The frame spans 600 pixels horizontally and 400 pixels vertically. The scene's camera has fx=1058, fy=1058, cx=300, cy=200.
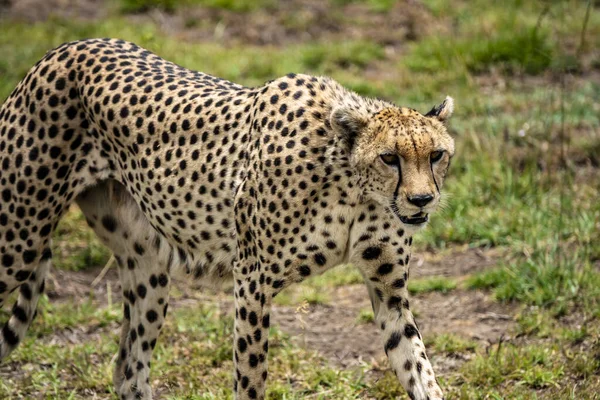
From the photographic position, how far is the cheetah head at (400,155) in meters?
3.44

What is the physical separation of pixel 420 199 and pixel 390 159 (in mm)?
210

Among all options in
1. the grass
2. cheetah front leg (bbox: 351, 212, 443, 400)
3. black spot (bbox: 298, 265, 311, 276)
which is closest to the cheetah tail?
black spot (bbox: 298, 265, 311, 276)

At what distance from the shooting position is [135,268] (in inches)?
178

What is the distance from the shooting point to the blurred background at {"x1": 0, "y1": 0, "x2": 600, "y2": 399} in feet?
15.5

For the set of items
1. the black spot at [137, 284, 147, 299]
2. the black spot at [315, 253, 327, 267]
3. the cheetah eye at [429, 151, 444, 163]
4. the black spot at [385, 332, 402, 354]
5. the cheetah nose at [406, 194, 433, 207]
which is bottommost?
the black spot at [137, 284, 147, 299]

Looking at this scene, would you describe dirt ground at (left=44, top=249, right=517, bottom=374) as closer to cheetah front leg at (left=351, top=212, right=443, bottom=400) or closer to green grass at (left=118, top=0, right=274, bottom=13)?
cheetah front leg at (left=351, top=212, right=443, bottom=400)

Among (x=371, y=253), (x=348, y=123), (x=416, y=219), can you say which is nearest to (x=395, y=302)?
(x=371, y=253)

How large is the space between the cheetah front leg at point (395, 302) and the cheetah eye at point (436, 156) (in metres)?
0.33

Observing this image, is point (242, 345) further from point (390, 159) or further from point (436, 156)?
point (436, 156)

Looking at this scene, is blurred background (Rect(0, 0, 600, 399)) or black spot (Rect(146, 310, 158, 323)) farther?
blurred background (Rect(0, 0, 600, 399))

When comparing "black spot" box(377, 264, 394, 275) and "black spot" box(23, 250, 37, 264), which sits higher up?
"black spot" box(377, 264, 394, 275)

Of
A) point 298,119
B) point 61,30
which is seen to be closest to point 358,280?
point 298,119

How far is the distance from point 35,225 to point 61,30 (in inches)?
180

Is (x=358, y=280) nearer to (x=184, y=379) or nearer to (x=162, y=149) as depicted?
(x=184, y=379)
